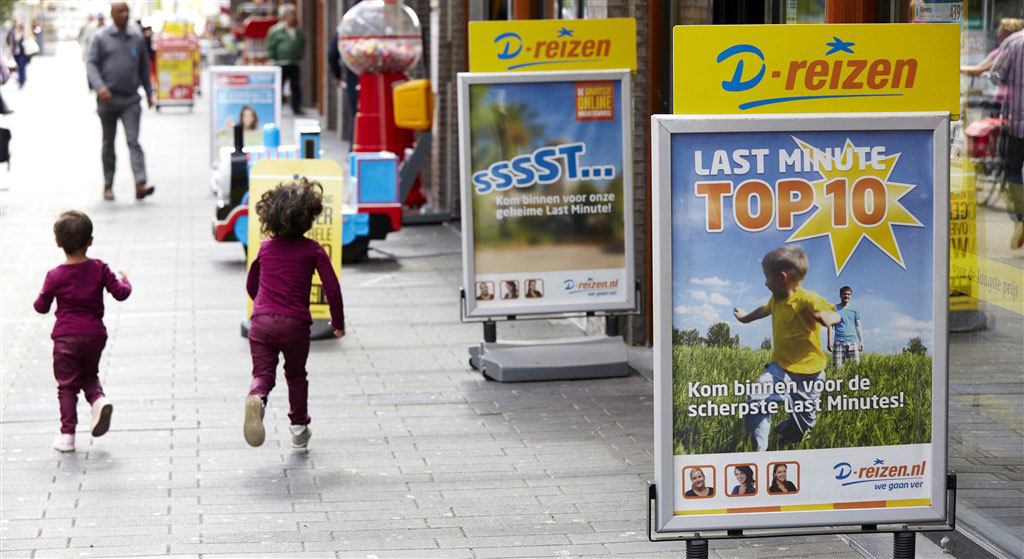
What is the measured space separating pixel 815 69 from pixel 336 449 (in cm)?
339

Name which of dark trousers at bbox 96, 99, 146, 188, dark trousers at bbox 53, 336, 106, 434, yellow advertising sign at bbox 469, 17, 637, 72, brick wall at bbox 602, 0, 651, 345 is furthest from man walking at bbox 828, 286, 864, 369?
dark trousers at bbox 96, 99, 146, 188

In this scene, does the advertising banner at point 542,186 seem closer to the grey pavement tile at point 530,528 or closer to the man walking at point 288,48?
the grey pavement tile at point 530,528

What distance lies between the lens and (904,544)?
14.5ft

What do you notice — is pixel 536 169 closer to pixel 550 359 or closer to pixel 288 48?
pixel 550 359

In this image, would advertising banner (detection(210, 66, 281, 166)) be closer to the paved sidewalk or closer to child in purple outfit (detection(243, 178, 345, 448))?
the paved sidewalk

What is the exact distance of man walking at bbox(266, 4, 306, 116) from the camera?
2877 centimetres

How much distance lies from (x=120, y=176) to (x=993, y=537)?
1564 centimetres

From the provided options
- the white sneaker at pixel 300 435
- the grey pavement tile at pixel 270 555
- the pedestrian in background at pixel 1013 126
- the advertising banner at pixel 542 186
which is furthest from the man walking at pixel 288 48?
the pedestrian in background at pixel 1013 126

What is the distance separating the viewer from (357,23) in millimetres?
15602


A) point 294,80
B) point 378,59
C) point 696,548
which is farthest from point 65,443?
point 294,80

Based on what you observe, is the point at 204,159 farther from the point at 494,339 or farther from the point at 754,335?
the point at 754,335

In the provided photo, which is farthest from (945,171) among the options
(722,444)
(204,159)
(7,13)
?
(7,13)

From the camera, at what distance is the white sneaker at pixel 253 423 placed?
654 centimetres

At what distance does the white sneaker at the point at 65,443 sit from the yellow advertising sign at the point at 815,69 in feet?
12.2
